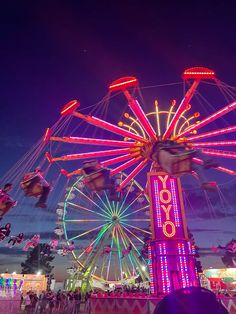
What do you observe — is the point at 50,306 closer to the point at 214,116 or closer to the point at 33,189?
the point at 33,189

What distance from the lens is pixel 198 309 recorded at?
94.8 inches

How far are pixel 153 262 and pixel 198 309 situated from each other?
1280cm

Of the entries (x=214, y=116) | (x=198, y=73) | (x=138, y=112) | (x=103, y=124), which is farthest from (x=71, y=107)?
(x=214, y=116)

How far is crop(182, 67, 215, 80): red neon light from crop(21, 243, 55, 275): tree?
57.9 m

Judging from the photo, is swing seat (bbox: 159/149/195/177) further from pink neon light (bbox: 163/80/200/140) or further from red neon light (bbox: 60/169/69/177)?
red neon light (bbox: 60/169/69/177)

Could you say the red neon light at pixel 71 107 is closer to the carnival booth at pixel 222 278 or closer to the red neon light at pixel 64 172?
the red neon light at pixel 64 172

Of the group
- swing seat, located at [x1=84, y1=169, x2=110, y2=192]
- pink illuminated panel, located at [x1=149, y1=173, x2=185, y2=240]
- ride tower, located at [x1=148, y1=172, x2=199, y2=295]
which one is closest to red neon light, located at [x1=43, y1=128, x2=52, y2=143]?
swing seat, located at [x1=84, y1=169, x2=110, y2=192]

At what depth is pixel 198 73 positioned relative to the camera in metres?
16.8

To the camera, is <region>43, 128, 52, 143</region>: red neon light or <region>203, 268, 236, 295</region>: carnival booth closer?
<region>43, 128, 52, 143</region>: red neon light

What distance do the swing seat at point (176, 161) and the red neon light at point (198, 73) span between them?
725 cm

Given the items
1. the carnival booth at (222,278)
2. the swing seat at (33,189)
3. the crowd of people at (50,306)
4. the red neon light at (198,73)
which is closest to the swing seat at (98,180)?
the swing seat at (33,189)

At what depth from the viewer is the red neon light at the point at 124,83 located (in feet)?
54.2

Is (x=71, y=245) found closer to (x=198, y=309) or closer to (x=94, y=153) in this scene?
(x=94, y=153)

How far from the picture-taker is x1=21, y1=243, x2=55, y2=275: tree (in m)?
63.7
